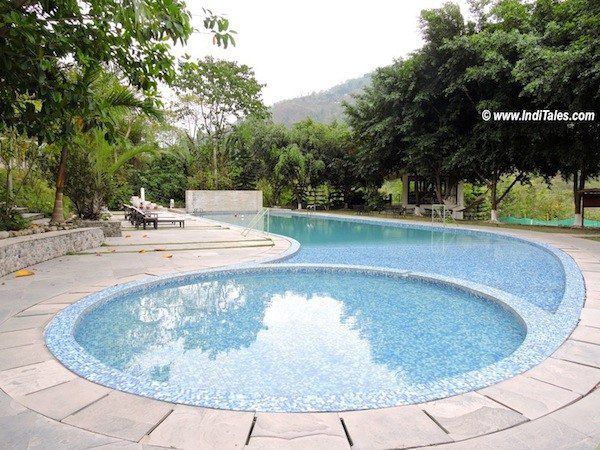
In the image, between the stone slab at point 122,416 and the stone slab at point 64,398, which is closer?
the stone slab at point 122,416

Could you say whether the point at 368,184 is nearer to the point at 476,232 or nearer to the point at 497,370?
the point at 476,232

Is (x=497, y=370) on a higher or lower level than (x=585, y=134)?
lower

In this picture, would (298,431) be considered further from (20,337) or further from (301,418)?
(20,337)

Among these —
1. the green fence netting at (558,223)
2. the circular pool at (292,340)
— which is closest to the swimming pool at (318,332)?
the circular pool at (292,340)

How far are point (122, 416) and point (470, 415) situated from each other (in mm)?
1929

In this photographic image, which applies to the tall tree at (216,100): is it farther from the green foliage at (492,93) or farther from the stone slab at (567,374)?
the stone slab at (567,374)

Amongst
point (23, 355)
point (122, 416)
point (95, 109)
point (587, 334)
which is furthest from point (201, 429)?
point (587, 334)

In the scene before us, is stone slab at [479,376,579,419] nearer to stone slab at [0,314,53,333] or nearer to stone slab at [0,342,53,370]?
stone slab at [0,342,53,370]

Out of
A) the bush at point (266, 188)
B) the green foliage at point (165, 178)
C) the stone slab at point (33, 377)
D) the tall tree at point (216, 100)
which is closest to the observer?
the stone slab at point (33, 377)

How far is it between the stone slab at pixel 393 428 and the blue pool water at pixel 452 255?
134 inches

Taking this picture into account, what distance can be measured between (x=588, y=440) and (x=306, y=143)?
22.0 meters

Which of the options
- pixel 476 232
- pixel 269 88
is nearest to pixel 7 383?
pixel 476 232

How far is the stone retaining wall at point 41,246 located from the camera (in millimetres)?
5774

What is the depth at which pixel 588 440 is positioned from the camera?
76.9 inches
